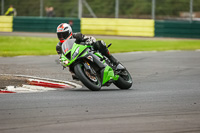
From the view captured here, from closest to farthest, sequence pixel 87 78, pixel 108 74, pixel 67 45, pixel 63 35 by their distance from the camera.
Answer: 1. pixel 87 78
2. pixel 67 45
3. pixel 108 74
4. pixel 63 35

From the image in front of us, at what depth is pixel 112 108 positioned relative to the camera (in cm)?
759

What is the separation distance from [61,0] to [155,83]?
2231 cm

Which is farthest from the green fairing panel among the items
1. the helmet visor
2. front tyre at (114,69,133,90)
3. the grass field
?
the grass field

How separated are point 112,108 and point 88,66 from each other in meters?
1.88

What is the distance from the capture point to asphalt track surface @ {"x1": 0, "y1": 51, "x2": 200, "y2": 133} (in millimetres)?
6219

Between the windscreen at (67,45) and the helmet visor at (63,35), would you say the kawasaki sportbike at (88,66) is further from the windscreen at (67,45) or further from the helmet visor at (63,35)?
the helmet visor at (63,35)

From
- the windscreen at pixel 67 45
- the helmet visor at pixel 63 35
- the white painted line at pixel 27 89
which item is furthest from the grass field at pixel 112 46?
the windscreen at pixel 67 45

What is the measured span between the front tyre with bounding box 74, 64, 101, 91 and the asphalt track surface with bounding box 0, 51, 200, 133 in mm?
135

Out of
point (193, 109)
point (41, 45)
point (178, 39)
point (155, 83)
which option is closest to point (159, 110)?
point (193, 109)

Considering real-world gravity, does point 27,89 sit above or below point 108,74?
below

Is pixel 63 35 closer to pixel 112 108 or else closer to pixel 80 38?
pixel 80 38

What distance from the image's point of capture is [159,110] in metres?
7.50

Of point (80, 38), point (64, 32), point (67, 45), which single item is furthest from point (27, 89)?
point (80, 38)

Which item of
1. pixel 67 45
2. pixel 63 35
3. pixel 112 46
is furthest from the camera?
pixel 112 46
